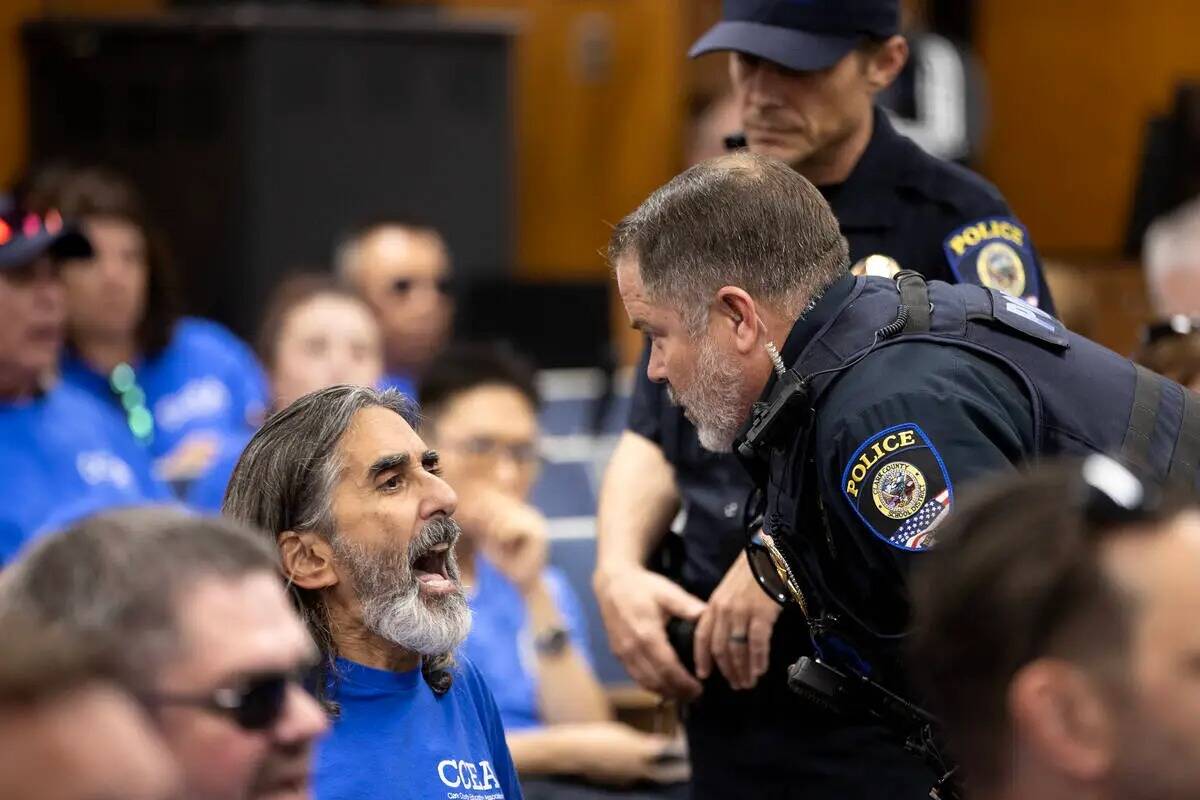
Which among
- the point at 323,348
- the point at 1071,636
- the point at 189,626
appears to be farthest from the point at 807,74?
the point at 323,348

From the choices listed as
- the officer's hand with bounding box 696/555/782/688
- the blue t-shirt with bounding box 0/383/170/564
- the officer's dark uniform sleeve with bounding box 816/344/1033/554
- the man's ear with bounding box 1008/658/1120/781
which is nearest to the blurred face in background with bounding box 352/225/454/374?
the blue t-shirt with bounding box 0/383/170/564

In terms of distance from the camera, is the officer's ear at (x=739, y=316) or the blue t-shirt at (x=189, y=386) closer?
the officer's ear at (x=739, y=316)

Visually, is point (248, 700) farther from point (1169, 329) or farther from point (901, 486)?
point (1169, 329)

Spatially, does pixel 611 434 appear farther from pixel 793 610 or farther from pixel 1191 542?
pixel 1191 542

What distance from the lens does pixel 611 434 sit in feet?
17.3

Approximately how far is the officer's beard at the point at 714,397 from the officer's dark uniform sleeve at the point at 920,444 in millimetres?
179

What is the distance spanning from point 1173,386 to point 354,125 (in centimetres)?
471

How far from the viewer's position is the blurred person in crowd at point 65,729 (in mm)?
1080

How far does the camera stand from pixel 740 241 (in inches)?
73.4

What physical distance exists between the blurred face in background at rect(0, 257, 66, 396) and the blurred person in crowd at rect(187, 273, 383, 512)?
65 cm

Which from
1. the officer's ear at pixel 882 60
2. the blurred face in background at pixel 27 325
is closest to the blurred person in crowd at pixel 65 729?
the officer's ear at pixel 882 60

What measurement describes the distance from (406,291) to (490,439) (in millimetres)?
1297

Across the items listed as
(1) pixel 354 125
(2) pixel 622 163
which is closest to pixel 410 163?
(1) pixel 354 125

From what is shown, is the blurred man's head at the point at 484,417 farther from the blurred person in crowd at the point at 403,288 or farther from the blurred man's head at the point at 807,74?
the blurred man's head at the point at 807,74
